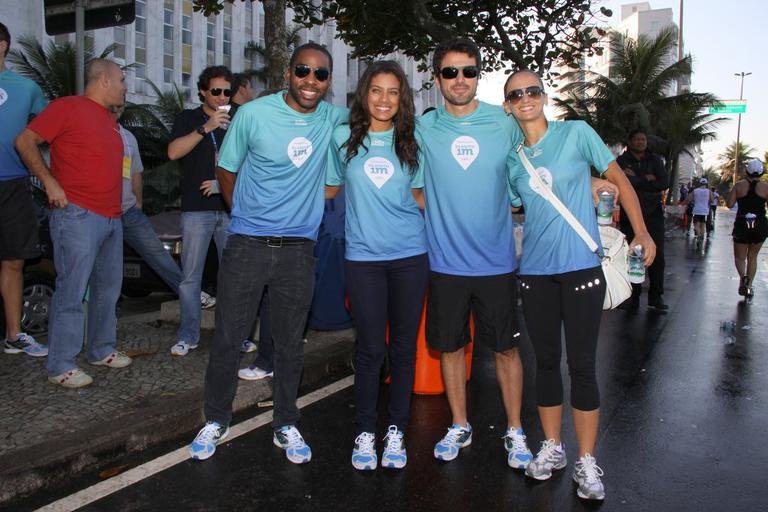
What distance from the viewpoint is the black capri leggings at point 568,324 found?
11.4ft

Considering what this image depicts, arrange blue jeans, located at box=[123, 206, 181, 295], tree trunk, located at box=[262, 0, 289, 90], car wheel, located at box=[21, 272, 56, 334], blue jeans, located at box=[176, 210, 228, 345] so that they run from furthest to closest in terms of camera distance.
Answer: tree trunk, located at box=[262, 0, 289, 90] < car wheel, located at box=[21, 272, 56, 334] < blue jeans, located at box=[123, 206, 181, 295] < blue jeans, located at box=[176, 210, 228, 345]

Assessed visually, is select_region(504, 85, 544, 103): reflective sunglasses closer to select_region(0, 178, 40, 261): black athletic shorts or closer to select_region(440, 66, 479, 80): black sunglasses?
select_region(440, 66, 479, 80): black sunglasses

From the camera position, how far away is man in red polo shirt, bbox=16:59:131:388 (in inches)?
173

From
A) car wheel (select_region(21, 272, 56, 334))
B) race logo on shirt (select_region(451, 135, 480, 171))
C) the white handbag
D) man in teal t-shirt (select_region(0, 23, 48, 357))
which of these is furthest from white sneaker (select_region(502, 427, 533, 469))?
car wheel (select_region(21, 272, 56, 334))

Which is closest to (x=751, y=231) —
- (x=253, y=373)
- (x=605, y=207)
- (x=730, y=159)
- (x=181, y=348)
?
(x=605, y=207)

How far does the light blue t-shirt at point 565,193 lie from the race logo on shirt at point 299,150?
114 centimetres

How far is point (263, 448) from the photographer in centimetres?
397

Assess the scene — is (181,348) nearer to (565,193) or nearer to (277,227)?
(277,227)

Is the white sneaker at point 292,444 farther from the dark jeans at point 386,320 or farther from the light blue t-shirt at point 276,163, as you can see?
the light blue t-shirt at point 276,163

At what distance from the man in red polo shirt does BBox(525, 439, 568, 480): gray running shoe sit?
2.80 metres

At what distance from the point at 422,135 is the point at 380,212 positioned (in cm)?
49

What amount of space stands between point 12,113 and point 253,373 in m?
2.43

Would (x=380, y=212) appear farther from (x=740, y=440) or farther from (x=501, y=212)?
(x=740, y=440)

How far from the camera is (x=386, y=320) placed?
378cm
